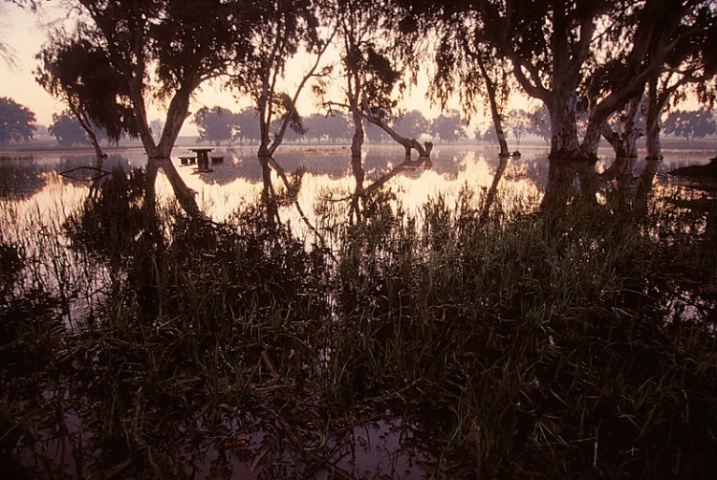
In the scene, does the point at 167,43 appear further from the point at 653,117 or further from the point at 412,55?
the point at 653,117

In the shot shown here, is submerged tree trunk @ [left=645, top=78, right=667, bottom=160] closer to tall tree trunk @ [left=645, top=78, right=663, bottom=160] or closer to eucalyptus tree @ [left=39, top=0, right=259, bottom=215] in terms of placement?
tall tree trunk @ [left=645, top=78, right=663, bottom=160]

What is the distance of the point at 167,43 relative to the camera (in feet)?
68.9

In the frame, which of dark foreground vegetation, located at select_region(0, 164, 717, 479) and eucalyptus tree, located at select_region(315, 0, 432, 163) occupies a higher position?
eucalyptus tree, located at select_region(315, 0, 432, 163)

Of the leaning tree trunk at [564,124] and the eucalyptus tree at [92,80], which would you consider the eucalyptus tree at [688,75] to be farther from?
the eucalyptus tree at [92,80]

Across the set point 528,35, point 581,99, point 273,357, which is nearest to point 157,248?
point 273,357

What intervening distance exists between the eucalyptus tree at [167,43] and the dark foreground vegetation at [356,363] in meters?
15.9

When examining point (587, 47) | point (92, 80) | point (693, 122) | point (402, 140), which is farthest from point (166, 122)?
point (693, 122)

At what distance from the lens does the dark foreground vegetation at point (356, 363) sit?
176 cm

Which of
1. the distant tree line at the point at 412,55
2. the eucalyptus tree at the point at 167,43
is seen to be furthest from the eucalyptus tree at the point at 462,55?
the eucalyptus tree at the point at 167,43

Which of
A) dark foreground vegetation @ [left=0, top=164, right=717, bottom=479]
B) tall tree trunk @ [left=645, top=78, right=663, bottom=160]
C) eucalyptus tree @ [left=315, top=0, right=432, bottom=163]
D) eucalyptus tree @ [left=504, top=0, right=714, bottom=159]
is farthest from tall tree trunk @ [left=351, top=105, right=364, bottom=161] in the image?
dark foreground vegetation @ [left=0, top=164, right=717, bottom=479]

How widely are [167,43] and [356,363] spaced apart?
24464mm

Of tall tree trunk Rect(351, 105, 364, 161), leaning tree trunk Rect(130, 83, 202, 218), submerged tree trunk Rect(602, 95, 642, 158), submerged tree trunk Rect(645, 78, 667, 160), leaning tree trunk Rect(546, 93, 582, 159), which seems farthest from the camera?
tall tree trunk Rect(351, 105, 364, 161)

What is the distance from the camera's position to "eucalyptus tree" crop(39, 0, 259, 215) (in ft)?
63.5

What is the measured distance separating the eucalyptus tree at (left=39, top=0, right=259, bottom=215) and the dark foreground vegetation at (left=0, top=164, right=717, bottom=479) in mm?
15864
